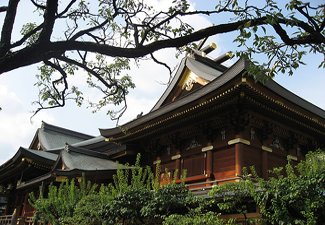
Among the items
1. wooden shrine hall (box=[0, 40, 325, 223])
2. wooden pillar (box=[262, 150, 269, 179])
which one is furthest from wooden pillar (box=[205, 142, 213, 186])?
wooden pillar (box=[262, 150, 269, 179])

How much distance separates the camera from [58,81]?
28.6 ft

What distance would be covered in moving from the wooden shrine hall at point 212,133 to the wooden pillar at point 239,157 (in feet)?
0.11

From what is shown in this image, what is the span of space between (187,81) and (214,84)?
4.79m

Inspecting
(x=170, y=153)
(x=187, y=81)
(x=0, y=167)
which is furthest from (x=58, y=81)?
(x=0, y=167)

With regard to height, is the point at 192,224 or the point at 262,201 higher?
the point at 262,201

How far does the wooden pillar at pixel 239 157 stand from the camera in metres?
10.7

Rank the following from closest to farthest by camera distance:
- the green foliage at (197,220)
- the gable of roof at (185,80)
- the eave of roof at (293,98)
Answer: the green foliage at (197,220) < the eave of roof at (293,98) < the gable of roof at (185,80)

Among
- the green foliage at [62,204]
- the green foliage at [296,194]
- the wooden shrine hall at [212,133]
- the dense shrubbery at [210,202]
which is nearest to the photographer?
the green foliage at [296,194]

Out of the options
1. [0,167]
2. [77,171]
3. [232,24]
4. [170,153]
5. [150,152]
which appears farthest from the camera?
[0,167]

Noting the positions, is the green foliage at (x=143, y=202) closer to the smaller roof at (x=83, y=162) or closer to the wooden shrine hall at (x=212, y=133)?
the wooden shrine hall at (x=212, y=133)

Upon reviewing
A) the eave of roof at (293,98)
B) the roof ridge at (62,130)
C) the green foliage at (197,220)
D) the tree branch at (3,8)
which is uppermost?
the roof ridge at (62,130)

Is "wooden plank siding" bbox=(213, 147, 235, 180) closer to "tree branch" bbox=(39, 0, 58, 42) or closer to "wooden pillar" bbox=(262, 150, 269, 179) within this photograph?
"wooden pillar" bbox=(262, 150, 269, 179)

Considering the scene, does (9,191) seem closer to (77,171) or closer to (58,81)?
(77,171)

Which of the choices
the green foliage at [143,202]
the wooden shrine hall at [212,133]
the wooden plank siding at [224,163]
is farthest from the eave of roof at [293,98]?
the green foliage at [143,202]
